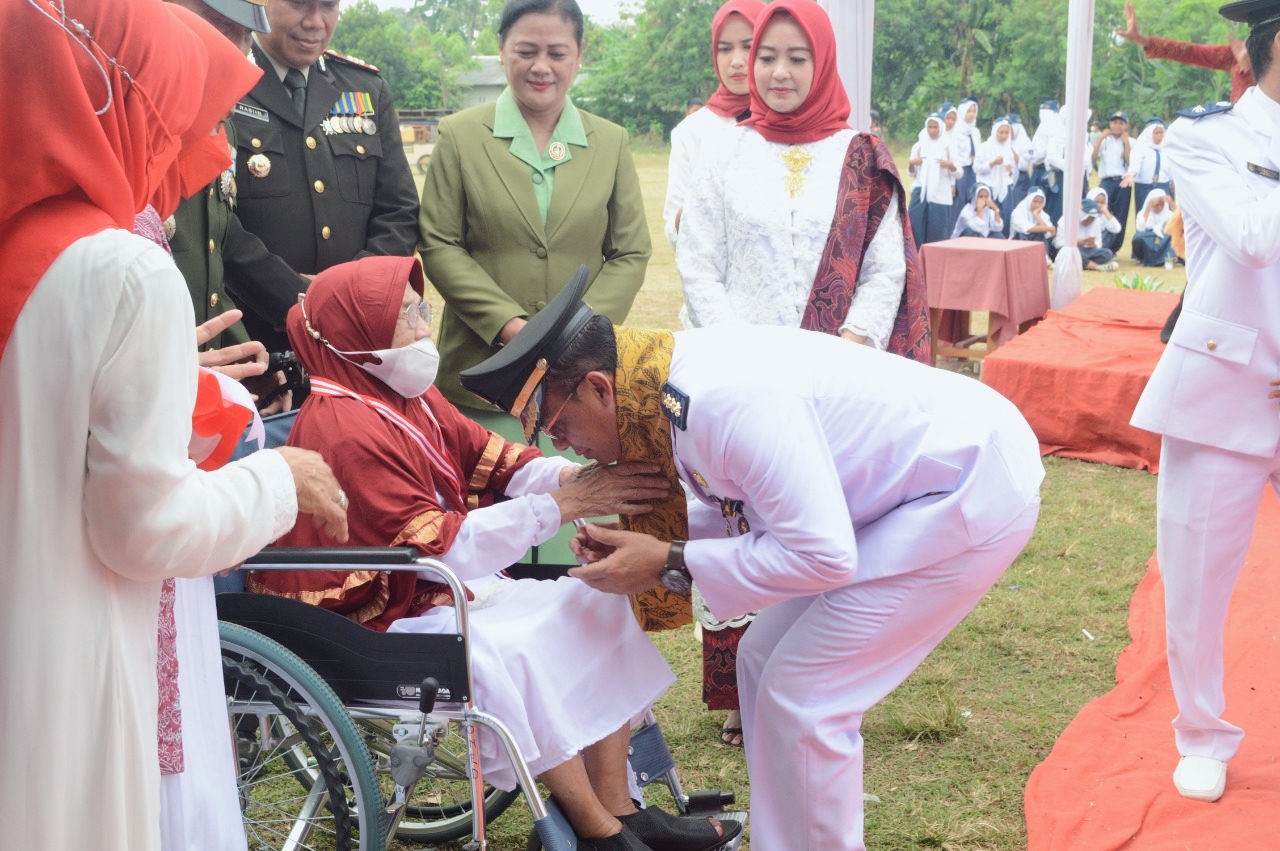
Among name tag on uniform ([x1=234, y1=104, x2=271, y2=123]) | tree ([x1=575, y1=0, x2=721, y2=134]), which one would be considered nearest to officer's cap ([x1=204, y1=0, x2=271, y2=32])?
name tag on uniform ([x1=234, y1=104, x2=271, y2=123])

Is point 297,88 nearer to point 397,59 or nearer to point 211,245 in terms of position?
point 211,245

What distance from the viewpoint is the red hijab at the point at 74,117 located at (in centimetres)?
142

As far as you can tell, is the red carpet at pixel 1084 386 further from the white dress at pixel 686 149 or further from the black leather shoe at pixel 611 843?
the black leather shoe at pixel 611 843

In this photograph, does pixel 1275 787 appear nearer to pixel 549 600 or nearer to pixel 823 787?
pixel 823 787

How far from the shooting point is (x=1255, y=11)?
8.71ft

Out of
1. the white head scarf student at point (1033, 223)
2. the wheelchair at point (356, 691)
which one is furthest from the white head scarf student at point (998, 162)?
the wheelchair at point (356, 691)

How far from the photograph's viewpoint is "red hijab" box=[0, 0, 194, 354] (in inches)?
55.8

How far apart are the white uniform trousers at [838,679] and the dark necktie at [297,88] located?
2083 mm

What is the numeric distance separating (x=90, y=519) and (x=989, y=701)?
2.82 metres

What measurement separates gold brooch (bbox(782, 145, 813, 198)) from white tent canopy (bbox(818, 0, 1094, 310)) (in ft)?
6.52

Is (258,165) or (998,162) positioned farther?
(998,162)

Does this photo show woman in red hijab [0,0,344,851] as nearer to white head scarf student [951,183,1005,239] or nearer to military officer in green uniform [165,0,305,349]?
military officer in green uniform [165,0,305,349]

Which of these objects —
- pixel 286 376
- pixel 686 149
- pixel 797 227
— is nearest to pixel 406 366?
pixel 286 376

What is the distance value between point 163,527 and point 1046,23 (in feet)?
112
